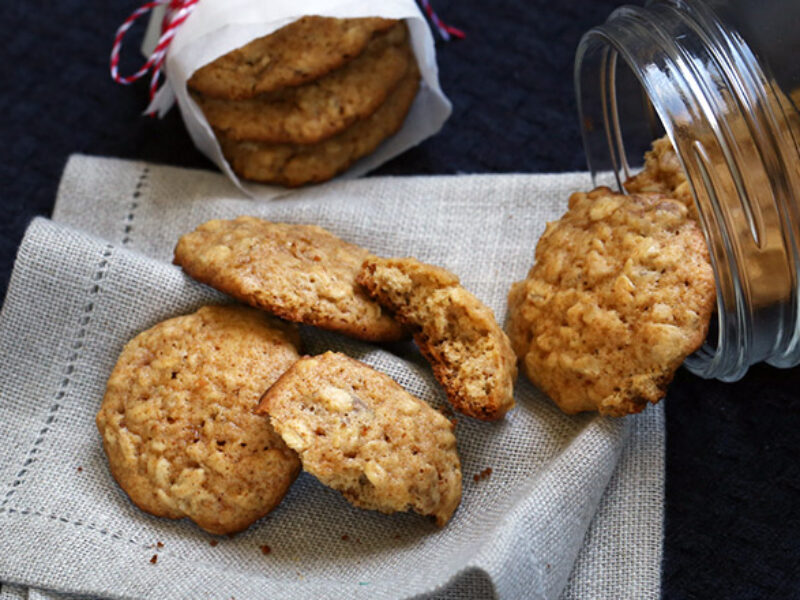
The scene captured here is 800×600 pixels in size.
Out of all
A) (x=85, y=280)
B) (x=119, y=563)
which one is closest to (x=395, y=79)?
(x=85, y=280)

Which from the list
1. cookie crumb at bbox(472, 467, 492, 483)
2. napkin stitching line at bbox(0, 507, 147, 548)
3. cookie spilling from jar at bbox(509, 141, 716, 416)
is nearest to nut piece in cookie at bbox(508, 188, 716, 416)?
cookie spilling from jar at bbox(509, 141, 716, 416)

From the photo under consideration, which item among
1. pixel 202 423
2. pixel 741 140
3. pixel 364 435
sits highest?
pixel 741 140

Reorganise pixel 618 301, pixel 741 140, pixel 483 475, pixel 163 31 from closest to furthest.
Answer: pixel 741 140 → pixel 618 301 → pixel 483 475 → pixel 163 31

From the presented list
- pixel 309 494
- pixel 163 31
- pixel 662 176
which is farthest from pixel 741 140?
pixel 163 31

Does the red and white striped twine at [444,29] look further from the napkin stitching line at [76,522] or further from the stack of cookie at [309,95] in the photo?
the napkin stitching line at [76,522]

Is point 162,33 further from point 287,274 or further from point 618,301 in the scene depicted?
point 618,301

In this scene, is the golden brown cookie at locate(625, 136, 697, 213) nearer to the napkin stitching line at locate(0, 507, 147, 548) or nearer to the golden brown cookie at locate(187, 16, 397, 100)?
the golden brown cookie at locate(187, 16, 397, 100)

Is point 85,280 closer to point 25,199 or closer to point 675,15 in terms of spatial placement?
point 25,199
